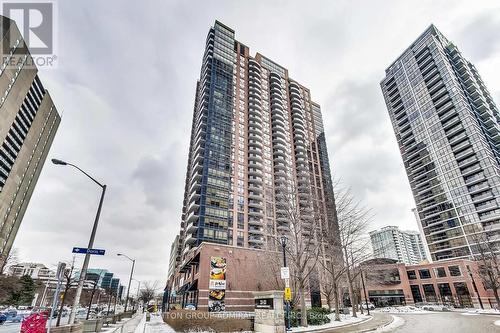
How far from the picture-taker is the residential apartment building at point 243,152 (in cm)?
6100

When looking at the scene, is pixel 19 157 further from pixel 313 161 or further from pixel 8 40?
pixel 313 161

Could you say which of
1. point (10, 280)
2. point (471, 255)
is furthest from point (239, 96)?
point (471, 255)

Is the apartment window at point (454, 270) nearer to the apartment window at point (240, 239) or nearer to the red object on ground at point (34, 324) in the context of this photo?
the apartment window at point (240, 239)

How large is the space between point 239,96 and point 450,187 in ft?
262

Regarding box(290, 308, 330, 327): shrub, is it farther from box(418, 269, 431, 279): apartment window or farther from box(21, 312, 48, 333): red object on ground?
box(418, 269, 431, 279): apartment window

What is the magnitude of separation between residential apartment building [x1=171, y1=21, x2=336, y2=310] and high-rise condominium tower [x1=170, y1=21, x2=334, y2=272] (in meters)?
0.20

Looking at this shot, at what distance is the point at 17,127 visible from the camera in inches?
3179

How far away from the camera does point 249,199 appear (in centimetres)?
6869

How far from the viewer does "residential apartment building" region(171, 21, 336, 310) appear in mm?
61000

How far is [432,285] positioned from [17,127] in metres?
134

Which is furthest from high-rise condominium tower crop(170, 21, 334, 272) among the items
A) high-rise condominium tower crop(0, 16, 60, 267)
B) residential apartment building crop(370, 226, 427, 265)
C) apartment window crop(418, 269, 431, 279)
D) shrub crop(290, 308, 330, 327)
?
residential apartment building crop(370, 226, 427, 265)

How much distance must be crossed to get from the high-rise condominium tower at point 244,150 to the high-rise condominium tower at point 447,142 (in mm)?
38346

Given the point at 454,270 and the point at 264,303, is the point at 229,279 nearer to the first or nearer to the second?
the point at 264,303

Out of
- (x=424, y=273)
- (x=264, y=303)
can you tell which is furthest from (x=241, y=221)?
(x=424, y=273)
